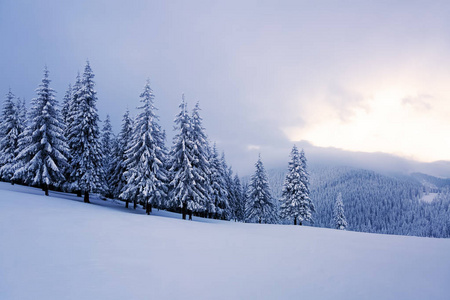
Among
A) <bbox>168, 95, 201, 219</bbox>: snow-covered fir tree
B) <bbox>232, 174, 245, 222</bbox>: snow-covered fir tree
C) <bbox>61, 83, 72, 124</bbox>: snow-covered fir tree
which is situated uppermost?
<bbox>61, 83, 72, 124</bbox>: snow-covered fir tree

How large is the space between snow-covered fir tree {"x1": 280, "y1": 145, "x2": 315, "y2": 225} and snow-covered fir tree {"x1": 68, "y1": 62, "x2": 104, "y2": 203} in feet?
97.6

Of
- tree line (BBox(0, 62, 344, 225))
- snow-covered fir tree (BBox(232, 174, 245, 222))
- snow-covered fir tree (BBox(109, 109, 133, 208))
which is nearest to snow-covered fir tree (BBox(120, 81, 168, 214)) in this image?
tree line (BBox(0, 62, 344, 225))

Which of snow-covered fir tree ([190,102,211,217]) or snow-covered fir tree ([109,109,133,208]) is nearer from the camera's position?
snow-covered fir tree ([190,102,211,217])

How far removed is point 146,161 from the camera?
25859mm

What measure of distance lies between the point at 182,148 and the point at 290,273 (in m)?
21.2

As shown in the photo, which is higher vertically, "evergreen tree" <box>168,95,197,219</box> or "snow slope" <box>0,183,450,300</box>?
"evergreen tree" <box>168,95,197,219</box>

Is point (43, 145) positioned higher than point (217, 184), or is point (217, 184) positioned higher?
point (43, 145)

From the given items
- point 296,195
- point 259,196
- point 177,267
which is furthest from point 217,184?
point 177,267

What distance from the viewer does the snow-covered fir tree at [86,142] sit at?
86.4 feet

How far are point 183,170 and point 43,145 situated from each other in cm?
1563

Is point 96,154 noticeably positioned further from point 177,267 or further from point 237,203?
point 237,203

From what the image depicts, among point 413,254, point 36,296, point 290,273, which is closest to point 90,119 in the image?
point 36,296

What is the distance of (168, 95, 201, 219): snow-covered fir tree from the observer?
87.9 feet

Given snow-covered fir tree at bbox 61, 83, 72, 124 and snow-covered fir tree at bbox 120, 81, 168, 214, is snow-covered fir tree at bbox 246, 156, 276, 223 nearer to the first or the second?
snow-covered fir tree at bbox 120, 81, 168, 214
